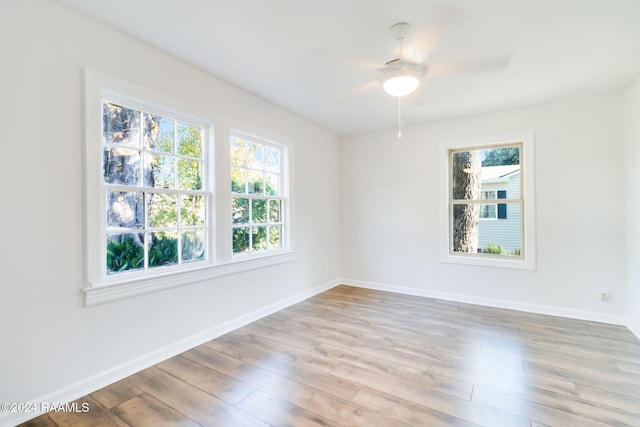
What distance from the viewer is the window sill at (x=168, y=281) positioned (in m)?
2.10

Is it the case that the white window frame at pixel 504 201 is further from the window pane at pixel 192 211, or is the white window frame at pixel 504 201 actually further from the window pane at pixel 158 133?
the window pane at pixel 158 133

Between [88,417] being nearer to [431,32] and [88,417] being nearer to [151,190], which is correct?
[151,190]

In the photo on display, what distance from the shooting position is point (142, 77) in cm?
240

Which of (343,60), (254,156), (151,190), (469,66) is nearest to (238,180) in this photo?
(254,156)

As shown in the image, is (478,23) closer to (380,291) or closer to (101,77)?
(101,77)

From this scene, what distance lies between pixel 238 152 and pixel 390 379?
2.66 metres

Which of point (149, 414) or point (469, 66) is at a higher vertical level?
point (469, 66)

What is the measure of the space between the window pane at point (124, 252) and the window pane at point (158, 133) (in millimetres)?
774

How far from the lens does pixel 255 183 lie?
3.56 m

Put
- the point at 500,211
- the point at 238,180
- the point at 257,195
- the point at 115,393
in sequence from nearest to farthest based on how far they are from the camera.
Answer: the point at 115,393
the point at 238,180
the point at 257,195
the point at 500,211

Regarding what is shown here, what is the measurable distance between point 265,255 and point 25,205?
86.8 inches

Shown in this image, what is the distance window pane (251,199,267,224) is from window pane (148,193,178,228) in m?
0.97

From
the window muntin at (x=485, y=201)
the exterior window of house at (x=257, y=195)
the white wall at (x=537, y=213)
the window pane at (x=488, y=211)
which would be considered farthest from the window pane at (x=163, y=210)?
the window pane at (x=488, y=211)

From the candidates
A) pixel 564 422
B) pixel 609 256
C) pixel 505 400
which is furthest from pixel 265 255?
pixel 609 256
